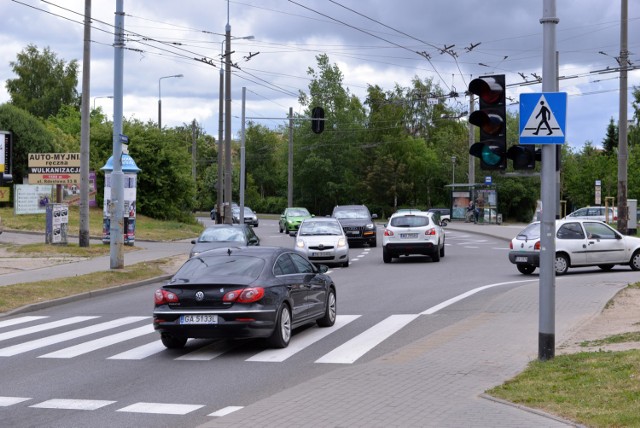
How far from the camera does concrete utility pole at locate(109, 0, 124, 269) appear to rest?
76.3 feet

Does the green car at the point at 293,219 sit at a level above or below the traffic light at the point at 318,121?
below

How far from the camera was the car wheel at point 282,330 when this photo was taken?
12.3 m

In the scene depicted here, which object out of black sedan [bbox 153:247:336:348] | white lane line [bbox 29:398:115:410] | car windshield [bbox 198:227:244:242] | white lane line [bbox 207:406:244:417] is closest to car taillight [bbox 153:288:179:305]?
black sedan [bbox 153:247:336:348]

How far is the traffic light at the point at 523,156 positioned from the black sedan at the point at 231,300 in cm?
384

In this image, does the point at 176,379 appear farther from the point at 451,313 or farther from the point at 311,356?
the point at 451,313

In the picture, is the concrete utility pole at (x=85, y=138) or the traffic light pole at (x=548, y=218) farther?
the concrete utility pole at (x=85, y=138)

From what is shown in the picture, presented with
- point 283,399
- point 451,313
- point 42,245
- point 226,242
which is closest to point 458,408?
point 283,399

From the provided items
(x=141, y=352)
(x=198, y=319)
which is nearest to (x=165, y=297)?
(x=198, y=319)

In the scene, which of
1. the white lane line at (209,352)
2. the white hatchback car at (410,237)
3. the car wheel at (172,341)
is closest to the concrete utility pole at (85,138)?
the white hatchback car at (410,237)

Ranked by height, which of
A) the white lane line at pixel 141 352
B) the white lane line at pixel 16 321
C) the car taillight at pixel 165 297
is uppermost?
the car taillight at pixel 165 297

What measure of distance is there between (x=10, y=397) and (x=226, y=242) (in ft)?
52.4

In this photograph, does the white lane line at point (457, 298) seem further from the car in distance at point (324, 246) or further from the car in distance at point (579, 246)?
the car in distance at point (324, 246)

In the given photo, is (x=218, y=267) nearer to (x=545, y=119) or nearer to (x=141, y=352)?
(x=141, y=352)

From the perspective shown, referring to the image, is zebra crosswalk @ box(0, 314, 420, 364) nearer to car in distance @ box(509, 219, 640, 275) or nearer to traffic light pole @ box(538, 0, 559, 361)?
traffic light pole @ box(538, 0, 559, 361)
